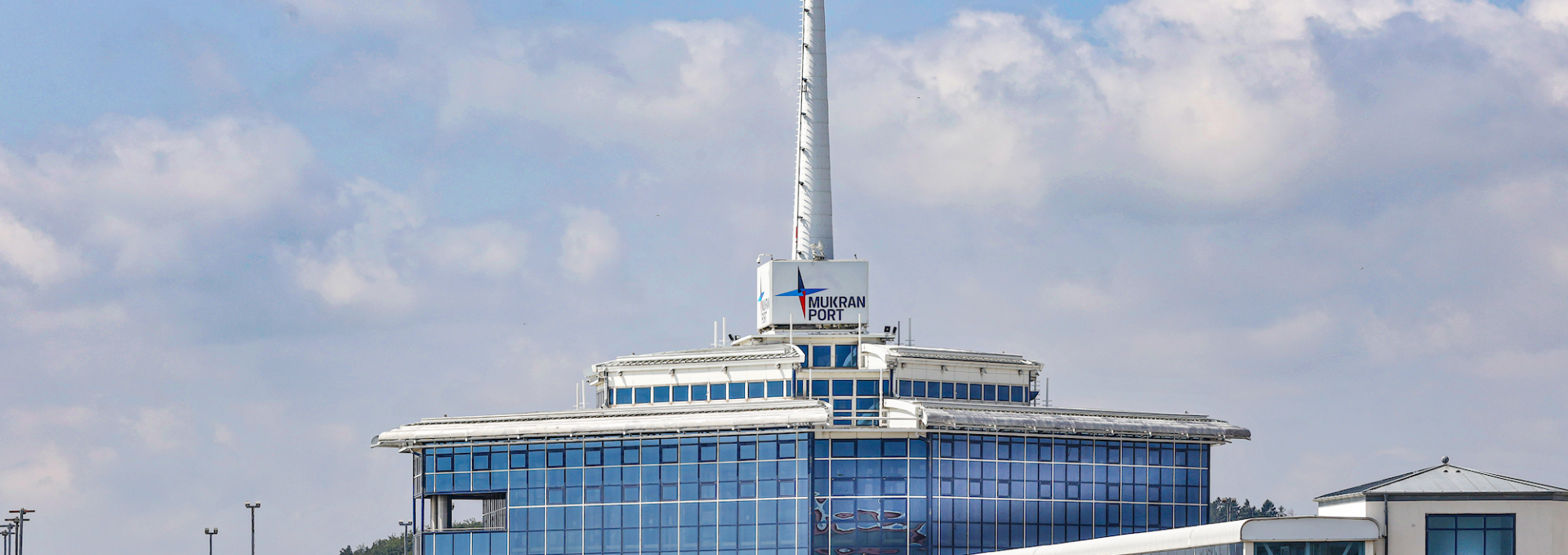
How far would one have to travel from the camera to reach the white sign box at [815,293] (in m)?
129

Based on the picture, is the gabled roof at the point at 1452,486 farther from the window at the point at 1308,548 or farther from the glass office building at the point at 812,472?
the glass office building at the point at 812,472

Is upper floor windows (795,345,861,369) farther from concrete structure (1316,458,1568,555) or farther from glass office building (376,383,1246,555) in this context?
concrete structure (1316,458,1568,555)

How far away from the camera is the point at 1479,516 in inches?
2714

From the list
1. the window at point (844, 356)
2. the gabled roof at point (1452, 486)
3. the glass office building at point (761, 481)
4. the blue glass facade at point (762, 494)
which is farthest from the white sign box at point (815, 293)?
the gabled roof at point (1452, 486)

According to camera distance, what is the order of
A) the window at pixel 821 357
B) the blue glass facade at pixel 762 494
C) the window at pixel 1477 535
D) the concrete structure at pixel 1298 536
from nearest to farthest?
1. the concrete structure at pixel 1298 536
2. the window at pixel 1477 535
3. the blue glass facade at pixel 762 494
4. the window at pixel 821 357

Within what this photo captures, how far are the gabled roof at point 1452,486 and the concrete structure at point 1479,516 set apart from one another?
0.10 feet

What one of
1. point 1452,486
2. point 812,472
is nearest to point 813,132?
point 812,472

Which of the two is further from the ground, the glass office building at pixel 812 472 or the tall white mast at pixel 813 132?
the tall white mast at pixel 813 132

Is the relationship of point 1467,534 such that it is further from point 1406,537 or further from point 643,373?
point 643,373

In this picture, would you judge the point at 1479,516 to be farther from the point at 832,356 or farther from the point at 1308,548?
the point at 832,356

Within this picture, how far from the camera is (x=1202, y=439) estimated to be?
117 meters

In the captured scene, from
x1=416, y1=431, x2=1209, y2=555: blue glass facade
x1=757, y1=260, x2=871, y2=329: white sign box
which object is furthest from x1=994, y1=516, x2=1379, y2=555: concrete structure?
x1=757, y1=260, x2=871, y2=329: white sign box

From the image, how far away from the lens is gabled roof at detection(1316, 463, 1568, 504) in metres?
68.3

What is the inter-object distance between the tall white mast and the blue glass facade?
30.7m
